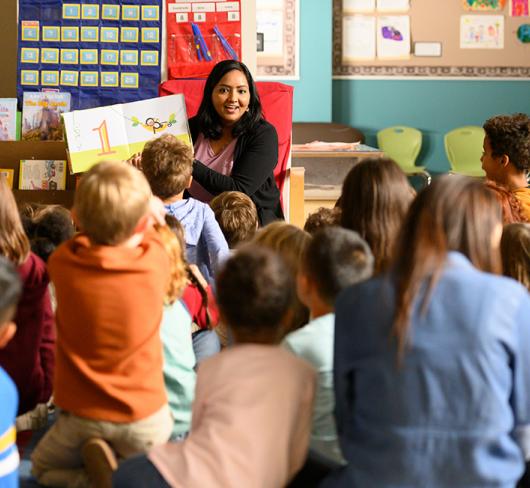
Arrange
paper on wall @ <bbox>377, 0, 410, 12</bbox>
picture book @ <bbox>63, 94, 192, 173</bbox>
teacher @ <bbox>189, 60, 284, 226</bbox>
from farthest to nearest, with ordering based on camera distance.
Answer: paper on wall @ <bbox>377, 0, 410, 12</bbox> → picture book @ <bbox>63, 94, 192, 173</bbox> → teacher @ <bbox>189, 60, 284, 226</bbox>

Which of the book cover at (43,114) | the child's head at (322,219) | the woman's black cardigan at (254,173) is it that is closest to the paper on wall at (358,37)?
the book cover at (43,114)

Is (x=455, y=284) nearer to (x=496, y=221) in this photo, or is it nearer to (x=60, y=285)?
(x=496, y=221)

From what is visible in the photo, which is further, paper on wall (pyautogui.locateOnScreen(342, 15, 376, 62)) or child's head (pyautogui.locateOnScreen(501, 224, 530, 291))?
paper on wall (pyautogui.locateOnScreen(342, 15, 376, 62))

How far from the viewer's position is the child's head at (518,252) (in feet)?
7.53

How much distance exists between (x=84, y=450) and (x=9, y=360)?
1.51 feet

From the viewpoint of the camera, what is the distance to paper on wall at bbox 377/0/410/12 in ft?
28.6

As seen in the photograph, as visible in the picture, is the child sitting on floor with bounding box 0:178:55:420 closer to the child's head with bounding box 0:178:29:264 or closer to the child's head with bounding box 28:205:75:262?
the child's head with bounding box 0:178:29:264

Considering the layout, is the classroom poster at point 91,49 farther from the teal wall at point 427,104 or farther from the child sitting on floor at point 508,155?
the teal wall at point 427,104

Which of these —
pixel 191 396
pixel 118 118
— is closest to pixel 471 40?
pixel 118 118

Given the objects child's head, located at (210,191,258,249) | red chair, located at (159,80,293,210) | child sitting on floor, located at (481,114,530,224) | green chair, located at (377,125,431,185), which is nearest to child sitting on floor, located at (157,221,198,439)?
child's head, located at (210,191,258,249)

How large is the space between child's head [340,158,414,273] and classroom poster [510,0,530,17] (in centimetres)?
724

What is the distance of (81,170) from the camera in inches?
157

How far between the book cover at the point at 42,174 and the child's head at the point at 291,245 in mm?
2387

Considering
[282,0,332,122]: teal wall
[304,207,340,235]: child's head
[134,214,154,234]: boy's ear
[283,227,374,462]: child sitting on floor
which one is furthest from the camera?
[282,0,332,122]: teal wall
